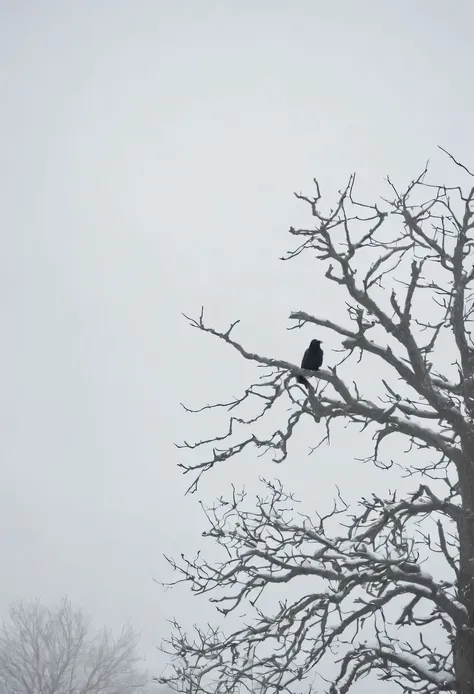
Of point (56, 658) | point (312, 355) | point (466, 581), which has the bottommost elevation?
point (56, 658)

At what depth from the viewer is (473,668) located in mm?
5656

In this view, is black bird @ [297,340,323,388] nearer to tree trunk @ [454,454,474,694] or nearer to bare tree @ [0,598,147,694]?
tree trunk @ [454,454,474,694]

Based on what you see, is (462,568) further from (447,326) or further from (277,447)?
(447,326)

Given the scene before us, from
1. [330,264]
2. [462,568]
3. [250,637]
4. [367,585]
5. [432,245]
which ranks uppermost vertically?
[432,245]

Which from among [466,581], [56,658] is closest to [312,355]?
[466,581]

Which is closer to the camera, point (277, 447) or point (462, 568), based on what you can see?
point (462, 568)

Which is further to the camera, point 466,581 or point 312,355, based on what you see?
point 312,355

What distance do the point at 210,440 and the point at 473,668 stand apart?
3659 mm

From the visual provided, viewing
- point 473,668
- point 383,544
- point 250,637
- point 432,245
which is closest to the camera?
point 473,668

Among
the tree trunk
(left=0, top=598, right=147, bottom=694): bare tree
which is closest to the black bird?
the tree trunk

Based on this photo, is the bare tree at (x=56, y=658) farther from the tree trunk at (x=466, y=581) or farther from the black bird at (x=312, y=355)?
the tree trunk at (x=466, y=581)

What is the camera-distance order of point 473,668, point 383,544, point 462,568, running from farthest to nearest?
1. point 383,544
2. point 462,568
3. point 473,668

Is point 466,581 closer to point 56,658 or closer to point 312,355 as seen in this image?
point 312,355

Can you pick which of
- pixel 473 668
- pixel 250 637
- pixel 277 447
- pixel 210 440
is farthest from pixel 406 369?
pixel 250 637
